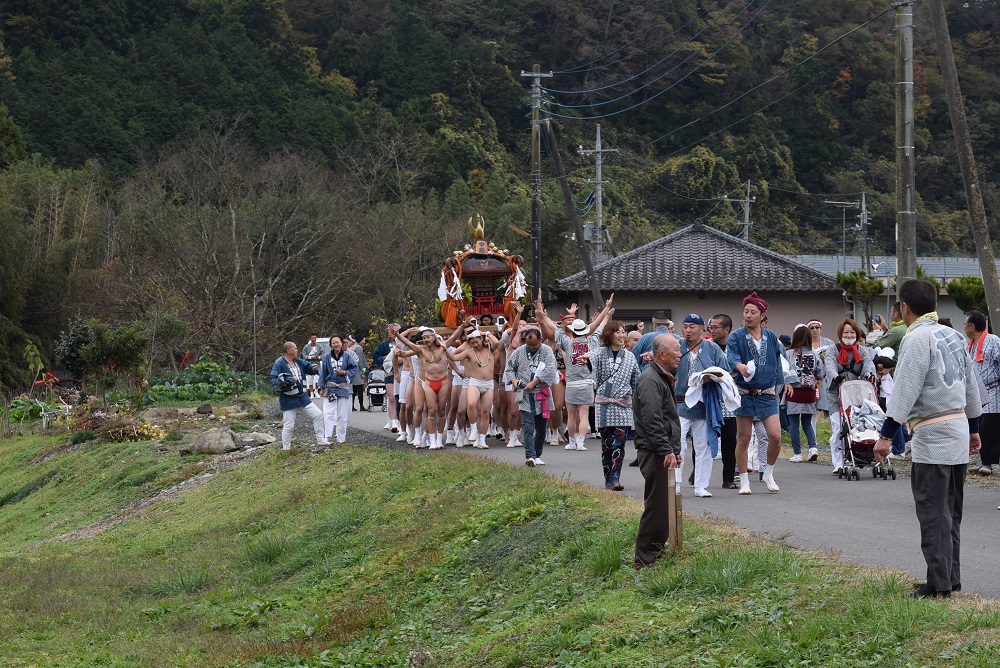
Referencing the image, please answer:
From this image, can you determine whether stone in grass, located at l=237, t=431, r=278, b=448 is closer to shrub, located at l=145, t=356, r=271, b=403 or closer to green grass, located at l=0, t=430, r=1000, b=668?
green grass, located at l=0, t=430, r=1000, b=668

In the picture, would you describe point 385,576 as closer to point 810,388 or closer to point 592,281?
point 810,388

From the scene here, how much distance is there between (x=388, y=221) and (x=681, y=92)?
2327cm

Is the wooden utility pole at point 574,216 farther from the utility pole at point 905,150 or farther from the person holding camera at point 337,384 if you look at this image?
the utility pole at point 905,150

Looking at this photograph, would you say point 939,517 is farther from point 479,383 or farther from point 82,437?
point 82,437

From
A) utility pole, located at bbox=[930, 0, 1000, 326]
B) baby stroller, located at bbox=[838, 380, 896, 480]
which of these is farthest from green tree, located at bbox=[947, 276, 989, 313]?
baby stroller, located at bbox=[838, 380, 896, 480]

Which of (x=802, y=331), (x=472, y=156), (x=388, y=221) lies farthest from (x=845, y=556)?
(x=472, y=156)

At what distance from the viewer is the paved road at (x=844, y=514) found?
9.19 m

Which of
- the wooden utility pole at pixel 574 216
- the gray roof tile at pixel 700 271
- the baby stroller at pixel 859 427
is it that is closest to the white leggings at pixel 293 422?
the baby stroller at pixel 859 427

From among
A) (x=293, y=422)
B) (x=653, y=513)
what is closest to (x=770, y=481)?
(x=653, y=513)

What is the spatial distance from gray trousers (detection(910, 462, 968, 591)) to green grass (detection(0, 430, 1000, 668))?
195 mm

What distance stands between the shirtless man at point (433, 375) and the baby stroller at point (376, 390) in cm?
1119

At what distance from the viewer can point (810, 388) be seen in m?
16.5

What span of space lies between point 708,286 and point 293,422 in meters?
23.1

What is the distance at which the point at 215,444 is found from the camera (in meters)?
24.9
